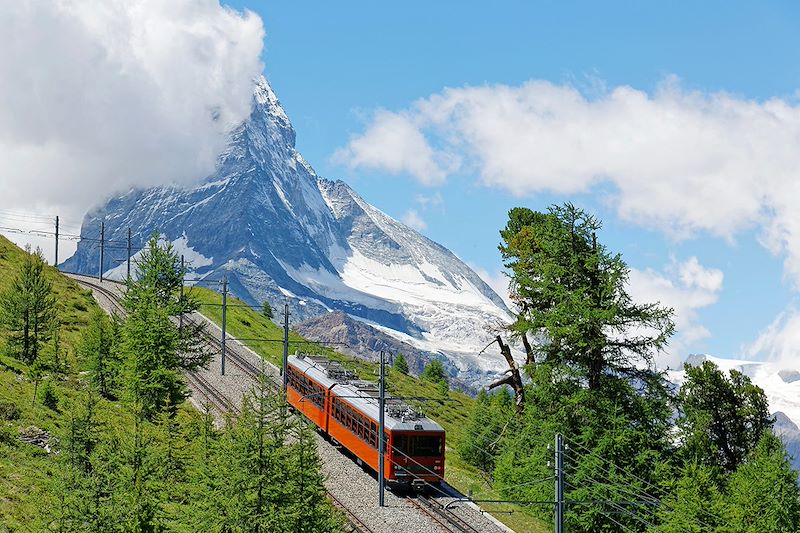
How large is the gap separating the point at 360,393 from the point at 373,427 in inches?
152

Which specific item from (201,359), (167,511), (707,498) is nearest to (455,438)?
(201,359)

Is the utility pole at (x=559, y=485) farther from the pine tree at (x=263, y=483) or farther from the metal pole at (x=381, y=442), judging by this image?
the metal pole at (x=381, y=442)

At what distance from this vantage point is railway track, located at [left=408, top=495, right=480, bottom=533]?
3834cm

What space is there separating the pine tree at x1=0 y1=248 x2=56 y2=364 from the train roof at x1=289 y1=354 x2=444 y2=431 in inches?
593

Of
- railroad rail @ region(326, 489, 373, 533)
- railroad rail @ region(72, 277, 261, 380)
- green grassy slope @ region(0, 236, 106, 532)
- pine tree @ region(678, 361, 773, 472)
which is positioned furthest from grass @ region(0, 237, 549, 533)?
pine tree @ region(678, 361, 773, 472)

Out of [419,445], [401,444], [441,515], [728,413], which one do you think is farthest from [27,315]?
[728,413]

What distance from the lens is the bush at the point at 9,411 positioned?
136 ft

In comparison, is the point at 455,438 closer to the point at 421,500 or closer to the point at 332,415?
the point at 332,415

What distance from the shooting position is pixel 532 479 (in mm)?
37000

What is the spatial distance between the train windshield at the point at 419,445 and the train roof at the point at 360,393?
41 cm

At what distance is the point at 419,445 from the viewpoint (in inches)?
1743

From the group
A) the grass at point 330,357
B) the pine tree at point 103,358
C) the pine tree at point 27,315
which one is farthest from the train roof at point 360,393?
the pine tree at point 27,315

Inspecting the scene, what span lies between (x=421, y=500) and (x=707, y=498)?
1258cm

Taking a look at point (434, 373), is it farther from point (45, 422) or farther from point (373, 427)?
point (45, 422)
